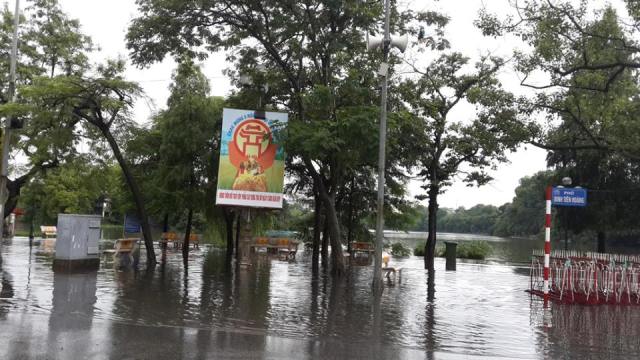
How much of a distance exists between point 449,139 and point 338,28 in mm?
8353

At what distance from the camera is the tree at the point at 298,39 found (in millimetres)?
18562

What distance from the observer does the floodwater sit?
8266mm

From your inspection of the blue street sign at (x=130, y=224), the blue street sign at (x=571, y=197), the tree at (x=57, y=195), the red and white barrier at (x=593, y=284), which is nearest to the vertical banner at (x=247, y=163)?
the blue street sign at (x=571, y=197)

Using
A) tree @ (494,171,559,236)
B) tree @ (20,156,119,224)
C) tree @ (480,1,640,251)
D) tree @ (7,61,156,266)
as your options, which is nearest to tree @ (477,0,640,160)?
tree @ (480,1,640,251)

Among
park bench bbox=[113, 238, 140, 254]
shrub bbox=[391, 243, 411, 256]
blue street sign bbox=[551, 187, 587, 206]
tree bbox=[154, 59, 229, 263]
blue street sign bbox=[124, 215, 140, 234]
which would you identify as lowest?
shrub bbox=[391, 243, 411, 256]

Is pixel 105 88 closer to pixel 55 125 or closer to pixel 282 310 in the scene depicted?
pixel 55 125

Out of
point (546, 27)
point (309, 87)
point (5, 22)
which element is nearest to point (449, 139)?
point (309, 87)

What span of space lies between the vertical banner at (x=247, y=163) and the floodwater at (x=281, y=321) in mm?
2876

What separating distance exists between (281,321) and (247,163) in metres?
9.38

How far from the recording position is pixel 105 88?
1972 centimetres

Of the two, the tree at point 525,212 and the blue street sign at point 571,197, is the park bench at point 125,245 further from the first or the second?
the tree at point 525,212

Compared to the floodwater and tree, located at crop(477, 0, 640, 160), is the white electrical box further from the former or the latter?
tree, located at crop(477, 0, 640, 160)

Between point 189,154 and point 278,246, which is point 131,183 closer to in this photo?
point 189,154

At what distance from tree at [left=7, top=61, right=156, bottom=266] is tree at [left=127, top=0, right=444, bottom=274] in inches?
61.1
